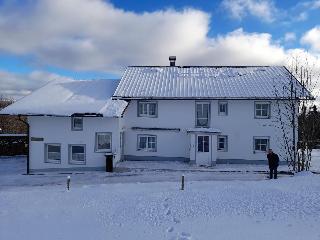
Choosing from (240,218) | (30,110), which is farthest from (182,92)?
(240,218)

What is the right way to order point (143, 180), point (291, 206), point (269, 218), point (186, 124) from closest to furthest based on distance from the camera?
point (269, 218) → point (291, 206) → point (143, 180) → point (186, 124)

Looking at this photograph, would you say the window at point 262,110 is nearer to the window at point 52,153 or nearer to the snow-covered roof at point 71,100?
the snow-covered roof at point 71,100

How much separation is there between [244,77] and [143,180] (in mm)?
13170

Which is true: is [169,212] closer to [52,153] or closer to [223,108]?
[52,153]

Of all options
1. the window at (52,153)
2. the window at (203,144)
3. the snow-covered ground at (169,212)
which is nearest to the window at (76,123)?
the window at (52,153)

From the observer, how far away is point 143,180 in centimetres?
2081

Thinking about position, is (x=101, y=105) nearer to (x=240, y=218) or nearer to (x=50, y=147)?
(x=50, y=147)

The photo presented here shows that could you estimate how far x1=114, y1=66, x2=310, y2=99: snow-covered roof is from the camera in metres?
26.7

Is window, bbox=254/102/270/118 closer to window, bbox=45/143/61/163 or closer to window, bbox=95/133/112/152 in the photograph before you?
window, bbox=95/133/112/152

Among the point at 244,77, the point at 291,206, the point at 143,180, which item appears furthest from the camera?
the point at 244,77

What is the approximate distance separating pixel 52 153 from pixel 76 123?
2532mm

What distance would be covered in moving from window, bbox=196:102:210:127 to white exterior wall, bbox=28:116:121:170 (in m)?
5.90

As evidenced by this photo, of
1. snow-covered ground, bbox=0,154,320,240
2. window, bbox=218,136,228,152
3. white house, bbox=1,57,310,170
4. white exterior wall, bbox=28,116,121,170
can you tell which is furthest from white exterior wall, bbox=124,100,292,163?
snow-covered ground, bbox=0,154,320,240

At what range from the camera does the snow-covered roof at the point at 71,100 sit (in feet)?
79.0
